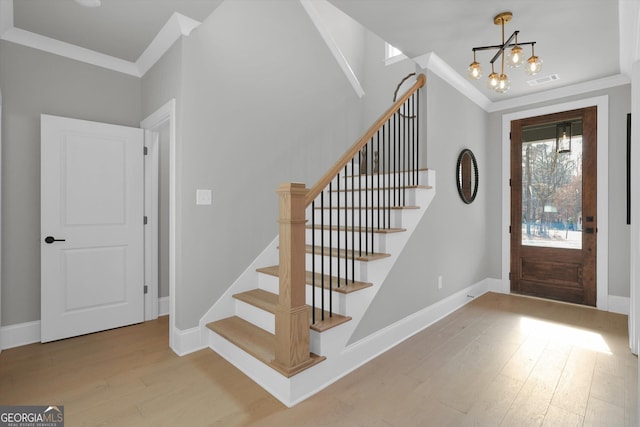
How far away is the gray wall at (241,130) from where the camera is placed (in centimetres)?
257

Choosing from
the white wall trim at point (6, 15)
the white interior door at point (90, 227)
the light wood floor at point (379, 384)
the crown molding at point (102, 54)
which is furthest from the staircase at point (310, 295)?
the white wall trim at point (6, 15)

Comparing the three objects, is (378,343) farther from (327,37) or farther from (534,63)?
(327,37)

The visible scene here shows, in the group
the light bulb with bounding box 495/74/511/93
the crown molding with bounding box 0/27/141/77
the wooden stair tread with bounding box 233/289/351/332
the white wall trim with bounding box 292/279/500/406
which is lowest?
the white wall trim with bounding box 292/279/500/406

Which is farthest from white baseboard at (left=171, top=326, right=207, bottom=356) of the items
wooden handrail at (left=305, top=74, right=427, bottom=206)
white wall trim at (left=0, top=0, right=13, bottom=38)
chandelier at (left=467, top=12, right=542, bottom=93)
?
Result: chandelier at (left=467, top=12, right=542, bottom=93)

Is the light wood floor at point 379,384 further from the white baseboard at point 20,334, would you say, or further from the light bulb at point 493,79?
Result: the light bulb at point 493,79

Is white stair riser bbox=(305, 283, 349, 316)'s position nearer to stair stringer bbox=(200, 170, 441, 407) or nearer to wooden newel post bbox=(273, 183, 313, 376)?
stair stringer bbox=(200, 170, 441, 407)

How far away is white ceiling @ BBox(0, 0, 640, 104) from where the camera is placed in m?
2.33

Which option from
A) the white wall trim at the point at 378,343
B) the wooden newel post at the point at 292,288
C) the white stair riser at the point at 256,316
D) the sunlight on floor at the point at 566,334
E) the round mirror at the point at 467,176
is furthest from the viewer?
the round mirror at the point at 467,176

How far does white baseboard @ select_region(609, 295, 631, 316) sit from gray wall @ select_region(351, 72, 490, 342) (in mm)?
1229

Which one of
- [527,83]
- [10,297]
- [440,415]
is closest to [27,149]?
[10,297]

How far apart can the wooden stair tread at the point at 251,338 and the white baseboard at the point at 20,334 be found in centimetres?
156

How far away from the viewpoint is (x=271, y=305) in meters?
2.49

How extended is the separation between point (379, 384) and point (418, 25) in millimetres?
2777

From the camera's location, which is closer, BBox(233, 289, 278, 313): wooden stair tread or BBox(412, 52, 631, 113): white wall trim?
BBox(233, 289, 278, 313): wooden stair tread
